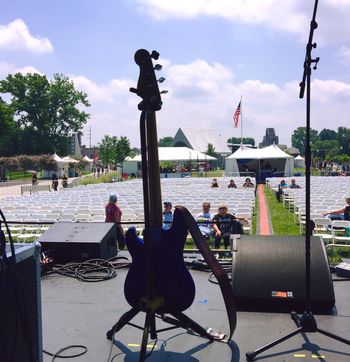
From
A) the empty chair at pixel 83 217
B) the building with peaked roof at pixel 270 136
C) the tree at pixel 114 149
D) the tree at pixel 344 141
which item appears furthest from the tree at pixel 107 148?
the building with peaked roof at pixel 270 136

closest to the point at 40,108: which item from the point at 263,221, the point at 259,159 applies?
the point at 259,159

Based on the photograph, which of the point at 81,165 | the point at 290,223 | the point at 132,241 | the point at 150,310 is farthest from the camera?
the point at 81,165

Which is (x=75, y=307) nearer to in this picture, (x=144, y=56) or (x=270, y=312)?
(x=270, y=312)

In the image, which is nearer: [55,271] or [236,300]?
[236,300]

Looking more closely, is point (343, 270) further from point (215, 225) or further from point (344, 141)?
point (344, 141)

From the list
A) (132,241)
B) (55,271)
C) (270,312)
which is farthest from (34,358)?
(55,271)

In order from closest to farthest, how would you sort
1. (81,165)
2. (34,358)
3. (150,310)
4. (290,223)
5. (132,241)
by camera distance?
(34,358) → (150,310) → (132,241) → (290,223) → (81,165)

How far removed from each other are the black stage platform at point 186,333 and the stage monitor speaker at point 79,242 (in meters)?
1.15

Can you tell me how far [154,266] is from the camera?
3832mm

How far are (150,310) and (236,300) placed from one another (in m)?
1.38

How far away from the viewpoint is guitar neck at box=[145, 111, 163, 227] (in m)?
3.72

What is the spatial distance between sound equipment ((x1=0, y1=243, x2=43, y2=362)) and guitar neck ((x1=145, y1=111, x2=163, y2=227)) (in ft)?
3.46

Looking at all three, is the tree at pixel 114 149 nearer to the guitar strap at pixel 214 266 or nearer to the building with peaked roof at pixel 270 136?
the guitar strap at pixel 214 266

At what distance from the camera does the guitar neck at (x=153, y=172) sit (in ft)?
12.2
